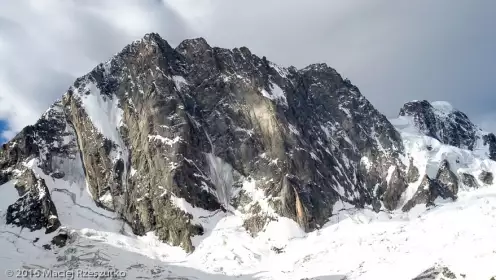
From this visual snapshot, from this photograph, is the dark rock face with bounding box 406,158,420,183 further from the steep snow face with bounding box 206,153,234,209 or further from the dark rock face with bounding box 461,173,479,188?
the steep snow face with bounding box 206,153,234,209

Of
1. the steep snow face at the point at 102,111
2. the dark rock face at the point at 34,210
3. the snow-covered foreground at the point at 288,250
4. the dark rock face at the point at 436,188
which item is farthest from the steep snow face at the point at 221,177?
the dark rock face at the point at 436,188

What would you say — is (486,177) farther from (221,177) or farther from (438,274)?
(438,274)

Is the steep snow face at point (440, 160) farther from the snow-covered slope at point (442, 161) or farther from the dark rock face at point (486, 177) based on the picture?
the dark rock face at point (486, 177)

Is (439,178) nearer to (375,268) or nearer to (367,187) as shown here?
(367,187)

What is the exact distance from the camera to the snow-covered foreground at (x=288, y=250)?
95188 millimetres

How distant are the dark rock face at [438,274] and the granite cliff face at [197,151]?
54.0m

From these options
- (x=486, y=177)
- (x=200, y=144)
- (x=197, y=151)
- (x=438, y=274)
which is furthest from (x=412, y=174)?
(x=438, y=274)

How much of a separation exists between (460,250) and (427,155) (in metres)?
94.1

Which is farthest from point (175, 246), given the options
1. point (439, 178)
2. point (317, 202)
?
point (439, 178)

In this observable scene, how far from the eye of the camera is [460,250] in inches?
3479

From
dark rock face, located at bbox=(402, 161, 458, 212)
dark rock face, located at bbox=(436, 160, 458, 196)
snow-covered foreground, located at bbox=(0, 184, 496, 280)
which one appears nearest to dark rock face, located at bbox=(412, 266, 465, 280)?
snow-covered foreground, located at bbox=(0, 184, 496, 280)

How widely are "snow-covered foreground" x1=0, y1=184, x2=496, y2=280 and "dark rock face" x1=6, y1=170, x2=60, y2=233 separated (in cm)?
267

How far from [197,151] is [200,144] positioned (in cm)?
371

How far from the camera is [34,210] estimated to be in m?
129
